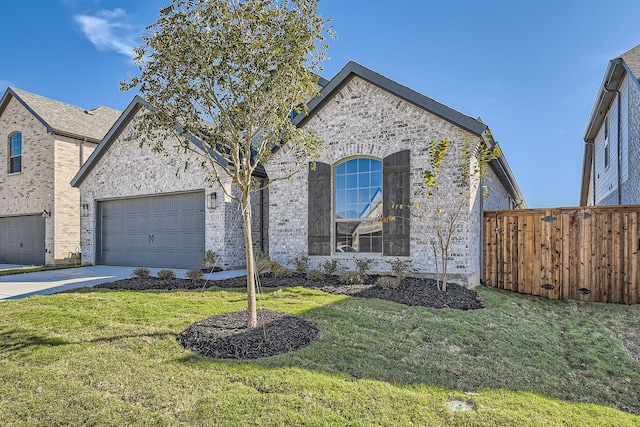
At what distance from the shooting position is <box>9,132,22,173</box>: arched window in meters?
16.5

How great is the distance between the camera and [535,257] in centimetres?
884

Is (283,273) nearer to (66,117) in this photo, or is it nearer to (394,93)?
(394,93)

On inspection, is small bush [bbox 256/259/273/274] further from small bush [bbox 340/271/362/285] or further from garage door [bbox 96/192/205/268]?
garage door [bbox 96/192/205/268]

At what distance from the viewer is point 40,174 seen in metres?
15.6

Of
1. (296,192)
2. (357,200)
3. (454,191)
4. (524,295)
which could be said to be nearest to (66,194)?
(296,192)

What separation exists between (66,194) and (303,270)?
1181 centimetres

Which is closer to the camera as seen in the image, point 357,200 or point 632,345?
point 632,345

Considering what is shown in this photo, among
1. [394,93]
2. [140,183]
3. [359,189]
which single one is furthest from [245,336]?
[140,183]

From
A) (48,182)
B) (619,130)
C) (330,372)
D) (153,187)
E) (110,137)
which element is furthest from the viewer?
(48,182)

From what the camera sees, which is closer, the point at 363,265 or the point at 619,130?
the point at 363,265

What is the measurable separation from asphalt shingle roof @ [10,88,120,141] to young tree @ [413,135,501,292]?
1485 centimetres

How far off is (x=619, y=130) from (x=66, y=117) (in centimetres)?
2120

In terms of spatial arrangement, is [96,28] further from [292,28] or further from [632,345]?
[632,345]

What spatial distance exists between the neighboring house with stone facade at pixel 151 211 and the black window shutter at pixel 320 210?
2.85 m
